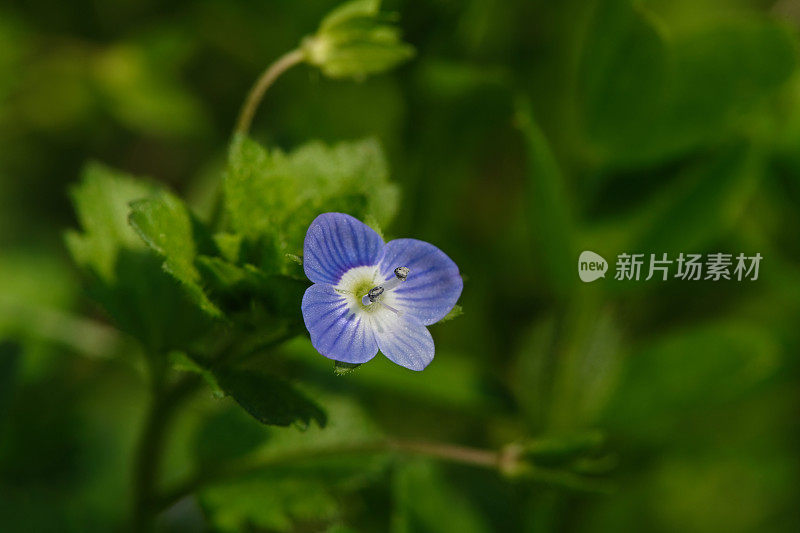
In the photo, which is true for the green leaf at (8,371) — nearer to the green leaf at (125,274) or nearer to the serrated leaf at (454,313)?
the green leaf at (125,274)

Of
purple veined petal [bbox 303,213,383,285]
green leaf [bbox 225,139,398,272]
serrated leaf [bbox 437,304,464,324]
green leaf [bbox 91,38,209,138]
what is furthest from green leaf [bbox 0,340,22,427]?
green leaf [bbox 91,38,209,138]

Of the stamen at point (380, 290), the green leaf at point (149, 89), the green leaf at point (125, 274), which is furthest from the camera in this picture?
the green leaf at point (149, 89)

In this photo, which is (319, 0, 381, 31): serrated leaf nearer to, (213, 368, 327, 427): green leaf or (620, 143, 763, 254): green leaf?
(213, 368, 327, 427): green leaf

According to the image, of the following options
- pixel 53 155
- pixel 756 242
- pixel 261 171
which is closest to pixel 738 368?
pixel 756 242

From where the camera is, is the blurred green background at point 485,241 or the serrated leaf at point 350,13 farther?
the blurred green background at point 485,241

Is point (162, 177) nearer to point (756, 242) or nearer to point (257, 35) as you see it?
point (257, 35)

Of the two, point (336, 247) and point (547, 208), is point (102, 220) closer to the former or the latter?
point (336, 247)

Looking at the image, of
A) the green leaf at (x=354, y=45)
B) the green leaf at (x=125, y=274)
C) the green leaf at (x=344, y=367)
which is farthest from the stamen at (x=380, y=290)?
the green leaf at (x=354, y=45)

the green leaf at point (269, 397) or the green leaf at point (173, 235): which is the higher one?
the green leaf at point (173, 235)
